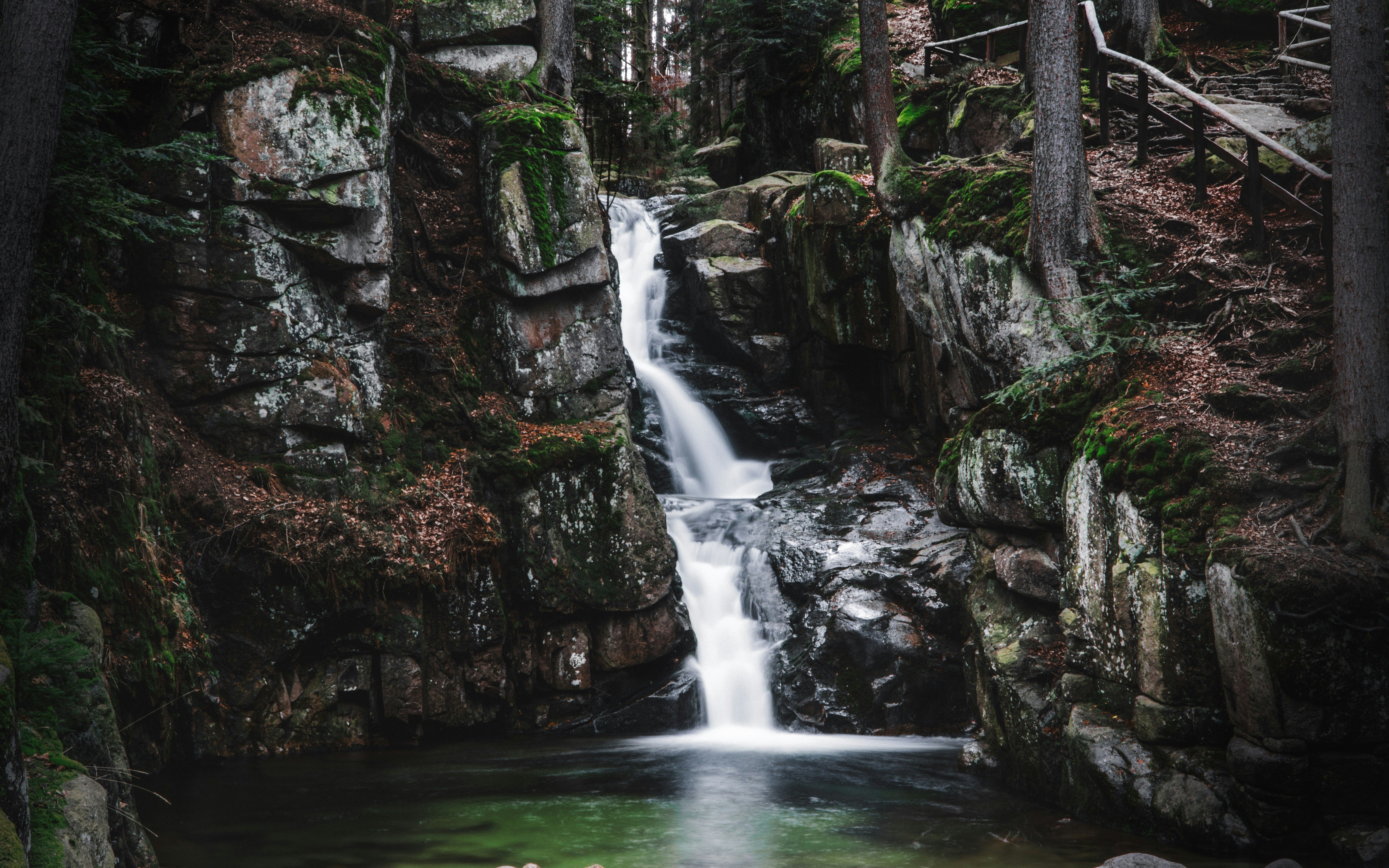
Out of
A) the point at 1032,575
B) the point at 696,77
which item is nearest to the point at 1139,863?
the point at 1032,575

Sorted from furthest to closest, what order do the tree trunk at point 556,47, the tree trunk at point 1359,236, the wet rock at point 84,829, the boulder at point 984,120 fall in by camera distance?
the tree trunk at point 556,47 < the boulder at point 984,120 < the tree trunk at point 1359,236 < the wet rock at point 84,829

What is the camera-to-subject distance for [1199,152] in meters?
9.69

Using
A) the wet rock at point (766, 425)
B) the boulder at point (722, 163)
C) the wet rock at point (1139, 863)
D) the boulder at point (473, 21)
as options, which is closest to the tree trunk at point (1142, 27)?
the wet rock at point (766, 425)

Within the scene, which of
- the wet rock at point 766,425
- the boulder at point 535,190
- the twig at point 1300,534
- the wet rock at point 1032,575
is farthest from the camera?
the wet rock at point 766,425

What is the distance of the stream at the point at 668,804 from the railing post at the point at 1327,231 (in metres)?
5.45

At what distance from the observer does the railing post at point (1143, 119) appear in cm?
1073

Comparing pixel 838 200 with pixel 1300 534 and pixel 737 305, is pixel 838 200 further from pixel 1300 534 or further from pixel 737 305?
pixel 1300 534

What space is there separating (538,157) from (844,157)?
6793mm

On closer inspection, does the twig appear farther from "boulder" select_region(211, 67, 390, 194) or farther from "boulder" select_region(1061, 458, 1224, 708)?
"boulder" select_region(211, 67, 390, 194)

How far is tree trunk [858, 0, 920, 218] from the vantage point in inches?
517

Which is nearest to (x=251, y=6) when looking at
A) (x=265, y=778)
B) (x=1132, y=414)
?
(x=265, y=778)

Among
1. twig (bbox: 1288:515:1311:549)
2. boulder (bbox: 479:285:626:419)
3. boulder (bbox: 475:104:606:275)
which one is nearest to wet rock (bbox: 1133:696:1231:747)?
twig (bbox: 1288:515:1311:549)

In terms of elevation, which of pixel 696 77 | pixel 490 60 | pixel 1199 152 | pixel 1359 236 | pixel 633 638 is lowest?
pixel 633 638

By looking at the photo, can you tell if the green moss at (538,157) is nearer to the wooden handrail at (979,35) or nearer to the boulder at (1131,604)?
the wooden handrail at (979,35)
